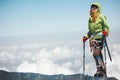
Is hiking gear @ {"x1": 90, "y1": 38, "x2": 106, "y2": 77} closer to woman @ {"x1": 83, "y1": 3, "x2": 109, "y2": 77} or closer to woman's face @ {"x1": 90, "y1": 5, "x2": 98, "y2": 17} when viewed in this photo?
woman @ {"x1": 83, "y1": 3, "x2": 109, "y2": 77}

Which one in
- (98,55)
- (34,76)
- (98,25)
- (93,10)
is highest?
(93,10)

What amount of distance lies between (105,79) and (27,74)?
344 centimetres

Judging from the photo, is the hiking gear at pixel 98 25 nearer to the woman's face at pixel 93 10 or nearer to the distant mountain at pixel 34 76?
the woman's face at pixel 93 10

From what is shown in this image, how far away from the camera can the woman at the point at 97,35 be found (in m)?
9.58

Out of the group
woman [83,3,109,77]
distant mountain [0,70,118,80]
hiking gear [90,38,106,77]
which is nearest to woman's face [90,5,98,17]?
woman [83,3,109,77]

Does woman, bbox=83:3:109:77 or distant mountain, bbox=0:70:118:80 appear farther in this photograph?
distant mountain, bbox=0:70:118:80

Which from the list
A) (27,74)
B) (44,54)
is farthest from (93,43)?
(44,54)

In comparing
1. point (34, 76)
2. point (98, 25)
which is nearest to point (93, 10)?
point (98, 25)

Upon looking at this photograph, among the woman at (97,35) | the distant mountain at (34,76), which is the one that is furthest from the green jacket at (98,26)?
the distant mountain at (34,76)

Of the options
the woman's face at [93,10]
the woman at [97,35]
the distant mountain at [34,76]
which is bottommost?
the distant mountain at [34,76]

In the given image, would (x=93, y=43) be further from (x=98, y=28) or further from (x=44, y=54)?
(x=44, y=54)

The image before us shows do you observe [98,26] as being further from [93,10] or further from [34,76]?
[34,76]

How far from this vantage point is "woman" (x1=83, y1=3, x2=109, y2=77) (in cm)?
958

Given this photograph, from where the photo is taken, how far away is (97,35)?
9.68m
